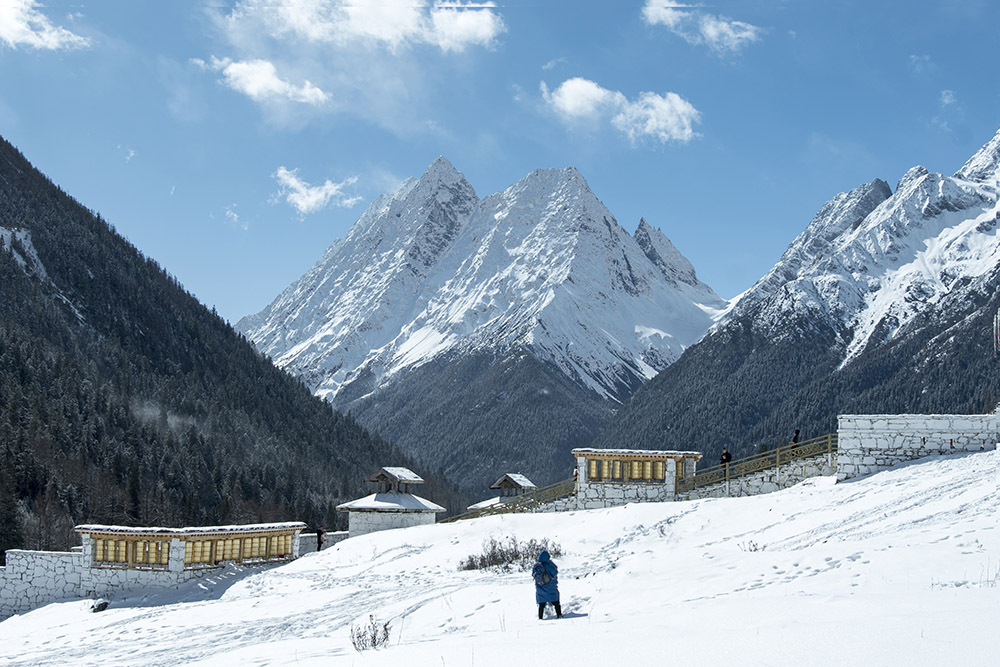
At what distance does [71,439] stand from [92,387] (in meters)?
13.9

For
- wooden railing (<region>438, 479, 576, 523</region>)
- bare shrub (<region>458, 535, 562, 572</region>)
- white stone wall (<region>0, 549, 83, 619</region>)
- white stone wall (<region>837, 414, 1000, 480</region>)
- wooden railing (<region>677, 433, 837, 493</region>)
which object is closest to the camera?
bare shrub (<region>458, 535, 562, 572</region>)

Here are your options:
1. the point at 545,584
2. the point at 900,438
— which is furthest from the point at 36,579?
the point at 900,438

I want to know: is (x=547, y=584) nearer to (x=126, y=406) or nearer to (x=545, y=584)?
(x=545, y=584)

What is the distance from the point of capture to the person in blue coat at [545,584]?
15.8 metres

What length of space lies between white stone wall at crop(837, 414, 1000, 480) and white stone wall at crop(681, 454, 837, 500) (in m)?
2.71

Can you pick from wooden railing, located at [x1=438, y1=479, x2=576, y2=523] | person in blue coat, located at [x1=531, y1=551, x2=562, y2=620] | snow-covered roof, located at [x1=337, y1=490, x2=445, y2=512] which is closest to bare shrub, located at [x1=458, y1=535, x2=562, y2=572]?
person in blue coat, located at [x1=531, y1=551, x2=562, y2=620]

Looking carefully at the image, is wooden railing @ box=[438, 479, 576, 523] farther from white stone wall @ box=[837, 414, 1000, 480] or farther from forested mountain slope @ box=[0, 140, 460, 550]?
forested mountain slope @ box=[0, 140, 460, 550]

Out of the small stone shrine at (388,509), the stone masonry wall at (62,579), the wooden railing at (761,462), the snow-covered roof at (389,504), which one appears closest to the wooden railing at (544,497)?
the wooden railing at (761,462)

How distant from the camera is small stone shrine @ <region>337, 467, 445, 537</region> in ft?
156

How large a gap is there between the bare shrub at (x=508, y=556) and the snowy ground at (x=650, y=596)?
2.45 ft

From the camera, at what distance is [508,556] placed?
26453 mm

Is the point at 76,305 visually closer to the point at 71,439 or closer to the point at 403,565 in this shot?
the point at 71,439

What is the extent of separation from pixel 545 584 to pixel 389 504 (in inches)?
1308

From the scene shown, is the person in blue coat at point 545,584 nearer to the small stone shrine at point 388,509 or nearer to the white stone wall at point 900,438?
the white stone wall at point 900,438
